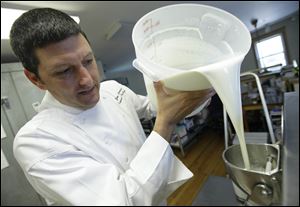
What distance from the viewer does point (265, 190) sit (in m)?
0.20

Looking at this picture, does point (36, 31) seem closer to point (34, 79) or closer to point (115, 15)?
point (34, 79)

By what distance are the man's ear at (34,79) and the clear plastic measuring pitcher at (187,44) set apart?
151mm

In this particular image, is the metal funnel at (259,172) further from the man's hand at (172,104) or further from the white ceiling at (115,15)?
the white ceiling at (115,15)

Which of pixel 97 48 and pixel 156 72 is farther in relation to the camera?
pixel 97 48

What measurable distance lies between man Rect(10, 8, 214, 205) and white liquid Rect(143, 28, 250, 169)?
0.08 feet

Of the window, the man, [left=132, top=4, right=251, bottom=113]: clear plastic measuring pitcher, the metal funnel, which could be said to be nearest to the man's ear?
the man

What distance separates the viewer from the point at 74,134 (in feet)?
1.04

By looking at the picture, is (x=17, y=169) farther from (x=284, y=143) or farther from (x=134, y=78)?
(x=284, y=143)

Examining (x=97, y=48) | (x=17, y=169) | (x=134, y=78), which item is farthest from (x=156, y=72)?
(x=97, y=48)

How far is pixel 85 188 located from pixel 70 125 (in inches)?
4.4

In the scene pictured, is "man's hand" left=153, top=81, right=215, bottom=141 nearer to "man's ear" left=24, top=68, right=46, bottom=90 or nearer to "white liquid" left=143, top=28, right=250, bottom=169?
"white liquid" left=143, top=28, right=250, bottom=169

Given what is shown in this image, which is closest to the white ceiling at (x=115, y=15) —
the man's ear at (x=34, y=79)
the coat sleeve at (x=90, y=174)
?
the man's ear at (x=34, y=79)

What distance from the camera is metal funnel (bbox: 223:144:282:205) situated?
193mm

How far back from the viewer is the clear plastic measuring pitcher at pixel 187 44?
197 millimetres
